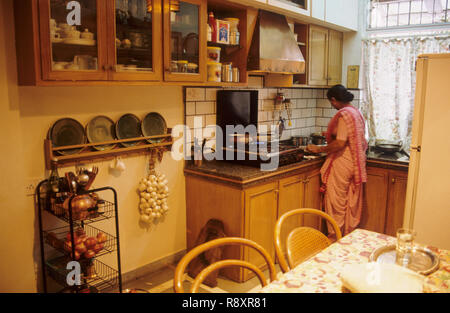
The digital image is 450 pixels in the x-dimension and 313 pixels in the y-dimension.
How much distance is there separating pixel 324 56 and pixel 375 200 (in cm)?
162

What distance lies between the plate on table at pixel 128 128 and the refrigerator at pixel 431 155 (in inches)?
81.7

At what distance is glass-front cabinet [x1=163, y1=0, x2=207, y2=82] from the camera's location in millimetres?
2510

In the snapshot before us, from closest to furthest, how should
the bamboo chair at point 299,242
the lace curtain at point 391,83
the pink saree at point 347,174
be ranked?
1. the bamboo chair at point 299,242
2. the pink saree at point 347,174
3. the lace curtain at point 391,83

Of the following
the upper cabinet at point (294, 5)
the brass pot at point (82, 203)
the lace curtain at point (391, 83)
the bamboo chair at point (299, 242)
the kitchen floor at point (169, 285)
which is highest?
the upper cabinet at point (294, 5)

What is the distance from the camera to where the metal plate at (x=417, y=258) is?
149 cm

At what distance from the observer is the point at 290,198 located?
3340mm

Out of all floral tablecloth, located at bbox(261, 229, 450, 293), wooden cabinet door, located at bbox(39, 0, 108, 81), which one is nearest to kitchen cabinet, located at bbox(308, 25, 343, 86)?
wooden cabinet door, located at bbox(39, 0, 108, 81)

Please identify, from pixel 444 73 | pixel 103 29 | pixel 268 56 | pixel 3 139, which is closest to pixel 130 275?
pixel 3 139

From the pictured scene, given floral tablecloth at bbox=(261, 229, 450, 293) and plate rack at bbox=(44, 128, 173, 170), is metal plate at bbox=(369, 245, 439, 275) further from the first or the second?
plate rack at bbox=(44, 128, 173, 170)

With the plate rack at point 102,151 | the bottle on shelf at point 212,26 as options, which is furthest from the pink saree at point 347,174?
the plate rack at point 102,151

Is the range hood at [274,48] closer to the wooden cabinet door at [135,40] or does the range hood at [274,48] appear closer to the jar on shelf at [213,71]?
the jar on shelf at [213,71]

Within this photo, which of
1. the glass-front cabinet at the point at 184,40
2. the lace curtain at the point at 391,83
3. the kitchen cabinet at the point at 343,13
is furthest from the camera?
the lace curtain at the point at 391,83

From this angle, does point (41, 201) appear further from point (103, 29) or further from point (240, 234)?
point (240, 234)

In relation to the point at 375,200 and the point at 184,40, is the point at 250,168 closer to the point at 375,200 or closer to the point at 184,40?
the point at 184,40
